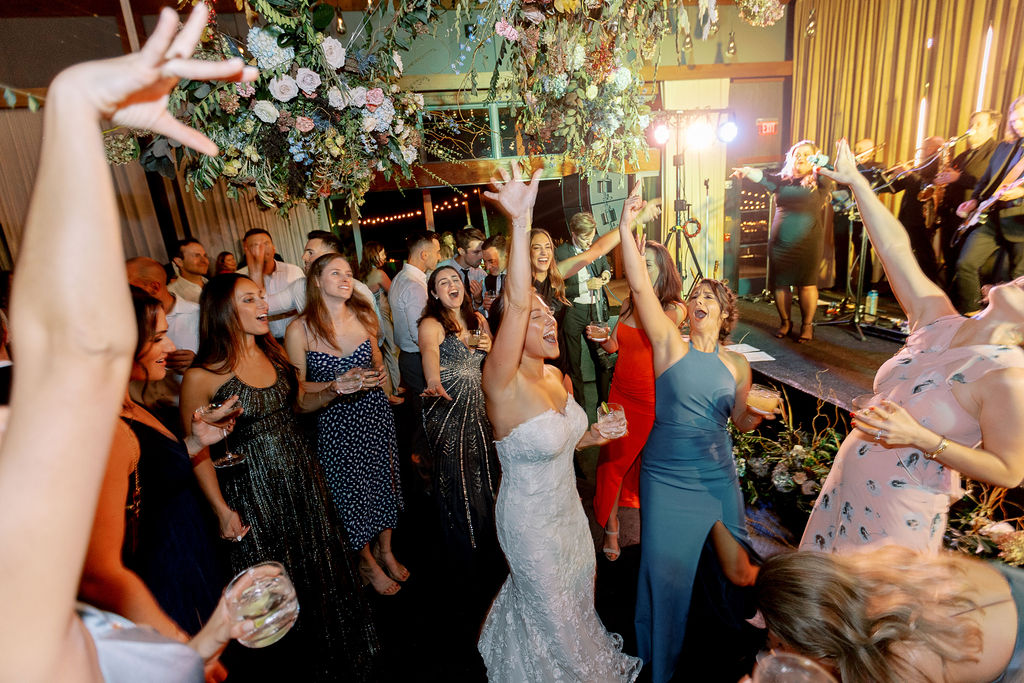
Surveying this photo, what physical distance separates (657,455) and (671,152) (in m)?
5.49

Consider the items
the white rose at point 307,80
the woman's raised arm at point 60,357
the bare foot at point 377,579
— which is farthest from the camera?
the bare foot at point 377,579

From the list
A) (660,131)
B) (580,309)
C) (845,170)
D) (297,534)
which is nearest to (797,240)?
(660,131)

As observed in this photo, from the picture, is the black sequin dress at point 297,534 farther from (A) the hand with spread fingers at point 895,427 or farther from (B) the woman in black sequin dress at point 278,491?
(A) the hand with spread fingers at point 895,427

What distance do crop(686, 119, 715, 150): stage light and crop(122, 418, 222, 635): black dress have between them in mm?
5909

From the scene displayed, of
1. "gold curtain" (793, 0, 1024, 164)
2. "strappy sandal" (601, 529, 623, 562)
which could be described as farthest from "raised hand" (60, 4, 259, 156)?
"gold curtain" (793, 0, 1024, 164)

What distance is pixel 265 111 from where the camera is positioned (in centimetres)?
190

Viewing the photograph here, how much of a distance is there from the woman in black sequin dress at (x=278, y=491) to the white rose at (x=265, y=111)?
676 millimetres

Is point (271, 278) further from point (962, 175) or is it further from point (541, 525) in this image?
point (962, 175)

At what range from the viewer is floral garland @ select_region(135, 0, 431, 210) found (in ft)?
6.08

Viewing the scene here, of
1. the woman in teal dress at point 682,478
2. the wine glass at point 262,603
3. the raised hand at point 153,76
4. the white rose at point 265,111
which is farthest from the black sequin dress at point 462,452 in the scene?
the raised hand at point 153,76

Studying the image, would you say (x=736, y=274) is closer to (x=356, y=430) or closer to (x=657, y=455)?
(x=657, y=455)

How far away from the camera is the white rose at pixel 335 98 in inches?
77.8

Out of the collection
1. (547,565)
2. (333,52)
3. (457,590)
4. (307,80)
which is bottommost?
(457,590)

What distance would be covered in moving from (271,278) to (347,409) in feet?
6.63
